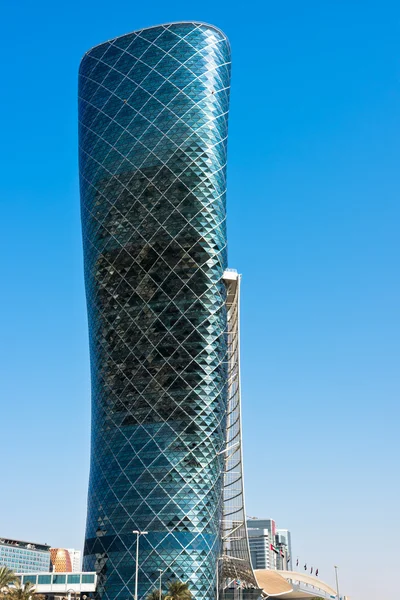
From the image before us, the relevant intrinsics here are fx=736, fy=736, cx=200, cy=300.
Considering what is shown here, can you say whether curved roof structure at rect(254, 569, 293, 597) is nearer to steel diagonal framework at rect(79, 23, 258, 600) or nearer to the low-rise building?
steel diagonal framework at rect(79, 23, 258, 600)

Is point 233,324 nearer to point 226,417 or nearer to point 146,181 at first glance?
point 226,417

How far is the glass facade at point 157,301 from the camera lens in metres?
85.0

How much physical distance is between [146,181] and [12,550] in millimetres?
132443

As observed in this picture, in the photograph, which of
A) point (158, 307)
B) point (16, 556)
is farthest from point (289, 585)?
point (16, 556)

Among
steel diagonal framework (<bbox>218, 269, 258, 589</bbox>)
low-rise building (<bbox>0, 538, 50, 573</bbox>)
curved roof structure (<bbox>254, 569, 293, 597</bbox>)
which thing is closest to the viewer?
steel diagonal framework (<bbox>218, 269, 258, 589</bbox>)

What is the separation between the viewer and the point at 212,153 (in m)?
94.7

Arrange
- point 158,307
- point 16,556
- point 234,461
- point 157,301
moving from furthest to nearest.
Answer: point 16,556 → point 234,461 → point 157,301 → point 158,307

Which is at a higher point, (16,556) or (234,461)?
(234,461)

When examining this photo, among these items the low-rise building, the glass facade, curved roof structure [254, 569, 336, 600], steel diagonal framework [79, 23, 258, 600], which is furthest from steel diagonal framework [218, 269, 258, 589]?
the low-rise building

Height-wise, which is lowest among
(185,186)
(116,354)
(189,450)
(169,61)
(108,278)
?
(189,450)

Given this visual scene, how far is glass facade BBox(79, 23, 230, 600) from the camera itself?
279 feet

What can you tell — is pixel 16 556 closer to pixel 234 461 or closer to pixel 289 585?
pixel 289 585

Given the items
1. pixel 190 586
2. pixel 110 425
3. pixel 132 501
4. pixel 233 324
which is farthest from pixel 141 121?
pixel 190 586

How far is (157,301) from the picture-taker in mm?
91438
